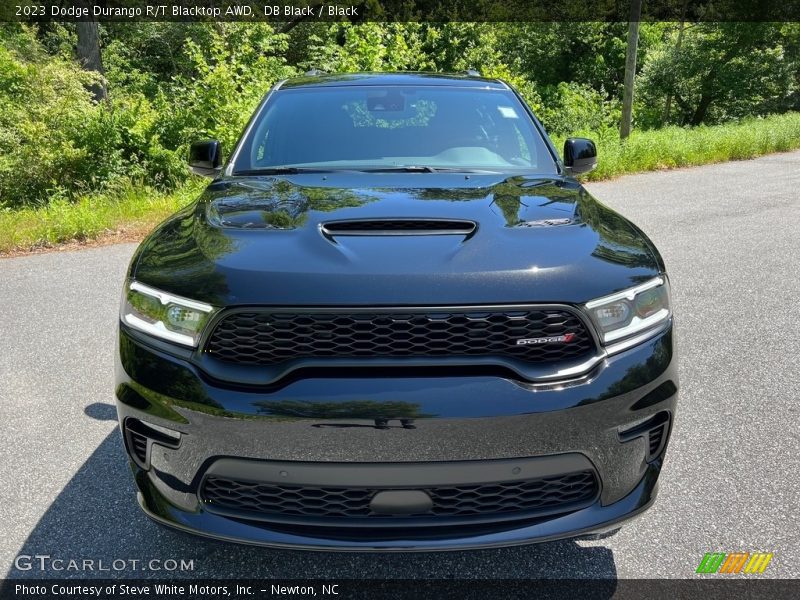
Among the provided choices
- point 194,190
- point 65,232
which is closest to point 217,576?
point 65,232

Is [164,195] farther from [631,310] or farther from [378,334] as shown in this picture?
[631,310]

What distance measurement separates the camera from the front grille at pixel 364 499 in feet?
5.91

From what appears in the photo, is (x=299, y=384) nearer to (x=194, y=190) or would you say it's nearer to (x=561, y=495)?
(x=561, y=495)

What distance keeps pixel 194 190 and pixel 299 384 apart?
8.91 meters

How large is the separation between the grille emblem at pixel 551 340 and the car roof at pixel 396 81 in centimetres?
215

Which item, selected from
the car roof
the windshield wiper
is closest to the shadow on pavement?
the windshield wiper

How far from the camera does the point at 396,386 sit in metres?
1.74

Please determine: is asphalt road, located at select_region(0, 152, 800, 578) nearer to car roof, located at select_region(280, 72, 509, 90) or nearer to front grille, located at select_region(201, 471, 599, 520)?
front grille, located at select_region(201, 471, 599, 520)

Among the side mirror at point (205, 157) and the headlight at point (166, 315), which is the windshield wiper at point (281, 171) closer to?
the side mirror at point (205, 157)

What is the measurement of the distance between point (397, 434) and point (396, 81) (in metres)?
2.39

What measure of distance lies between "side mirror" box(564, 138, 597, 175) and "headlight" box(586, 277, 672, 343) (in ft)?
4.73

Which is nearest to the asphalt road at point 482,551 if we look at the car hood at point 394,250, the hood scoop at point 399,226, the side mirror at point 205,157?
the car hood at point 394,250

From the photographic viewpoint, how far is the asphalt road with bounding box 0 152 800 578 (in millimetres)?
2303

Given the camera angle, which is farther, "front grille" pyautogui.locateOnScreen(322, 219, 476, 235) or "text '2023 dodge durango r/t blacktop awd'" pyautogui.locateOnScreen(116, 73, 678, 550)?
"front grille" pyautogui.locateOnScreen(322, 219, 476, 235)
